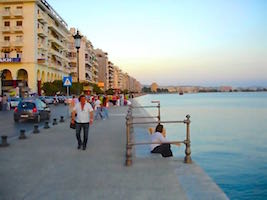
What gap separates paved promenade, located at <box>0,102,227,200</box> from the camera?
5.36m

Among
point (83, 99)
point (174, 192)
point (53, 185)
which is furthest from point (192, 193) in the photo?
point (83, 99)

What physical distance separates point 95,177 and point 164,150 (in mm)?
2541

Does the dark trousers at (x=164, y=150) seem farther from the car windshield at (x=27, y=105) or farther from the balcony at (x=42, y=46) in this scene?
the balcony at (x=42, y=46)

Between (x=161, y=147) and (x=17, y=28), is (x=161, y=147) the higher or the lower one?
the lower one

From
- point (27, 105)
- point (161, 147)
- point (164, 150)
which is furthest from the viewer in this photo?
point (27, 105)

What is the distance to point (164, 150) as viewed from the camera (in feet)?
27.6

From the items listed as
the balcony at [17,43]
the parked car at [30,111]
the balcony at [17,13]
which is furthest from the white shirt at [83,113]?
the balcony at [17,13]

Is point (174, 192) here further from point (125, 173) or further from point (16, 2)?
point (16, 2)

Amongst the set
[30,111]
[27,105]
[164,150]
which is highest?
[27,105]

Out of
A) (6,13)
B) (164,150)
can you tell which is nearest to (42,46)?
(6,13)

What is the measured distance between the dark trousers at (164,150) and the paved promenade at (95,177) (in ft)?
0.75

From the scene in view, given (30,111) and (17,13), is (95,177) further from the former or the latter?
(17,13)

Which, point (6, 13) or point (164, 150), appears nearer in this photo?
point (164, 150)

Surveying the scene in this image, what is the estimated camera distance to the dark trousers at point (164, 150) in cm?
834
